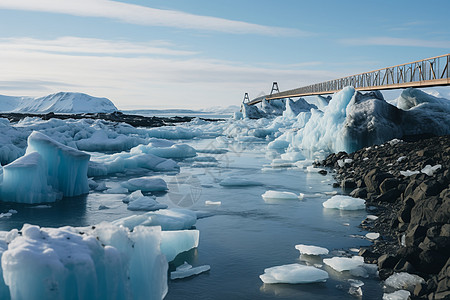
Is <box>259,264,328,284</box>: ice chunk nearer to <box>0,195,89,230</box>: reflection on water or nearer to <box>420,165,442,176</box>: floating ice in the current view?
<box>0,195,89,230</box>: reflection on water

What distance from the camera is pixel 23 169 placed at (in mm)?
10250

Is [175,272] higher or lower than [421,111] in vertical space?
lower

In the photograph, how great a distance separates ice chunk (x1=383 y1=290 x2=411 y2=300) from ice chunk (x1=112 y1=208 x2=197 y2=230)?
390 cm

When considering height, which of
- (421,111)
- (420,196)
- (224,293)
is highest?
(421,111)

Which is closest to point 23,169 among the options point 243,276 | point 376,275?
point 243,276

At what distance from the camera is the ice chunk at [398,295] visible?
518 centimetres

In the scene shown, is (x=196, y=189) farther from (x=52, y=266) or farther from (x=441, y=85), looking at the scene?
(x=441, y=85)

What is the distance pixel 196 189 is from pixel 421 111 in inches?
453

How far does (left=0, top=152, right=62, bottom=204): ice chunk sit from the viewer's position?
10420 mm

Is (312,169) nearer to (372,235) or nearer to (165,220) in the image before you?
(372,235)

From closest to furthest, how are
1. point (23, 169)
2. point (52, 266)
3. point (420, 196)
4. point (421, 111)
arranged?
1. point (52, 266)
2. point (420, 196)
3. point (23, 169)
4. point (421, 111)

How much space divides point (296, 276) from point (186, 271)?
4.81 feet

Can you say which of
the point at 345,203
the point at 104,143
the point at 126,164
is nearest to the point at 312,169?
the point at 345,203

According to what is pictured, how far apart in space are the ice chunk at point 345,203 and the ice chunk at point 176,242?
414cm
